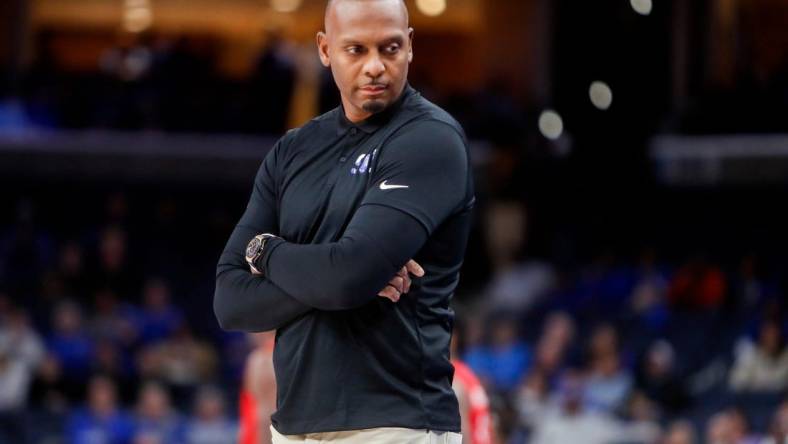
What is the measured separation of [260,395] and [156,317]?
10283mm

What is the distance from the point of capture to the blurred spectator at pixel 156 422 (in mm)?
12906

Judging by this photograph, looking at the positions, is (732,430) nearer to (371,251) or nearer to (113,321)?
(371,251)

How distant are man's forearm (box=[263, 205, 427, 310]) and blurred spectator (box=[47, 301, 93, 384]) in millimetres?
11816

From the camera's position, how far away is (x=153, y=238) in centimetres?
1755

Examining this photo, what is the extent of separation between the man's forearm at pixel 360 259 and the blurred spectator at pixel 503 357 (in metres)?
9.85

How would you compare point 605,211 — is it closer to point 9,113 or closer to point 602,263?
point 602,263

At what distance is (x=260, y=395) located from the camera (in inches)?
219

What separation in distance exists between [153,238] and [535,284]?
5077 mm

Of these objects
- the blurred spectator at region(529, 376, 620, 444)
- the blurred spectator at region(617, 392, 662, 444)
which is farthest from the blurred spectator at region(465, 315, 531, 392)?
the blurred spectator at region(617, 392, 662, 444)

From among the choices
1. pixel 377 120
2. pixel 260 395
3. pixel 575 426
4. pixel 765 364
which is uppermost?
pixel 377 120

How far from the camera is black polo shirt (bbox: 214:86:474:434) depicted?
305 cm

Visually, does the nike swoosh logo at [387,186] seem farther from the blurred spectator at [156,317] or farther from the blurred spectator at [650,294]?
the blurred spectator at [156,317]

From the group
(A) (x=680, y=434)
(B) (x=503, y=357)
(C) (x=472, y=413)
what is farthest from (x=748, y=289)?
(C) (x=472, y=413)

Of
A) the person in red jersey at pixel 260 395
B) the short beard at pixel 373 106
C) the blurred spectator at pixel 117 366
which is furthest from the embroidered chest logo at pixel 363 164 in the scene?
the blurred spectator at pixel 117 366
